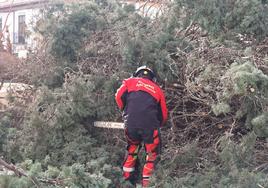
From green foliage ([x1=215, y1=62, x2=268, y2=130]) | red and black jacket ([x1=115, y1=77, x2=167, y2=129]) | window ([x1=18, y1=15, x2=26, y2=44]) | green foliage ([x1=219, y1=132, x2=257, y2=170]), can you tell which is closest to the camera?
green foliage ([x1=215, y1=62, x2=268, y2=130])

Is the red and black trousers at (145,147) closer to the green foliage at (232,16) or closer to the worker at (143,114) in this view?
the worker at (143,114)

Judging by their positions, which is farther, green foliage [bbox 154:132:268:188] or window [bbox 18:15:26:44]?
window [bbox 18:15:26:44]

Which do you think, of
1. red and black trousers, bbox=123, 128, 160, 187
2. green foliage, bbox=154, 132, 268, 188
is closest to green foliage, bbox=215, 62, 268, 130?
green foliage, bbox=154, 132, 268, 188

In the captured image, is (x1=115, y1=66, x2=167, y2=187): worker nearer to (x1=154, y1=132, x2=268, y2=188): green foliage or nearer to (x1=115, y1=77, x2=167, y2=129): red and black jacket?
(x1=115, y1=77, x2=167, y2=129): red and black jacket

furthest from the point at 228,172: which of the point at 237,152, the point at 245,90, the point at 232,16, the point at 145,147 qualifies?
the point at 232,16

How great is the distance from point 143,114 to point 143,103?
0.49 feet

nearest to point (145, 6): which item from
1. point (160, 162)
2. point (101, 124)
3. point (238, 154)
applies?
point (101, 124)

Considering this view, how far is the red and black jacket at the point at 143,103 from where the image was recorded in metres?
5.57

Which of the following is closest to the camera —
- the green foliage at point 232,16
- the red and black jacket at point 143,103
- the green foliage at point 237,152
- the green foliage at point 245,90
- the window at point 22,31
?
the green foliage at point 245,90

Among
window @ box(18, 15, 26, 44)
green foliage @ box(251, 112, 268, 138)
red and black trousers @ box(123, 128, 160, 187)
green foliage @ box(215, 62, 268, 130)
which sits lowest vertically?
red and black trousers @ box(123, 128, 160, 187)

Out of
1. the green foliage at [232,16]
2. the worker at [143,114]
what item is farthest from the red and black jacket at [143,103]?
the green foliage at [232,16]

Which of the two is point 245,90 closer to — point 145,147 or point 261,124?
point 261,124

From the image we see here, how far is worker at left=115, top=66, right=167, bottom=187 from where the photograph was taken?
5566mm

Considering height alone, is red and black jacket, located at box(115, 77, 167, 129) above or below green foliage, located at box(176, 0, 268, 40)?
below
